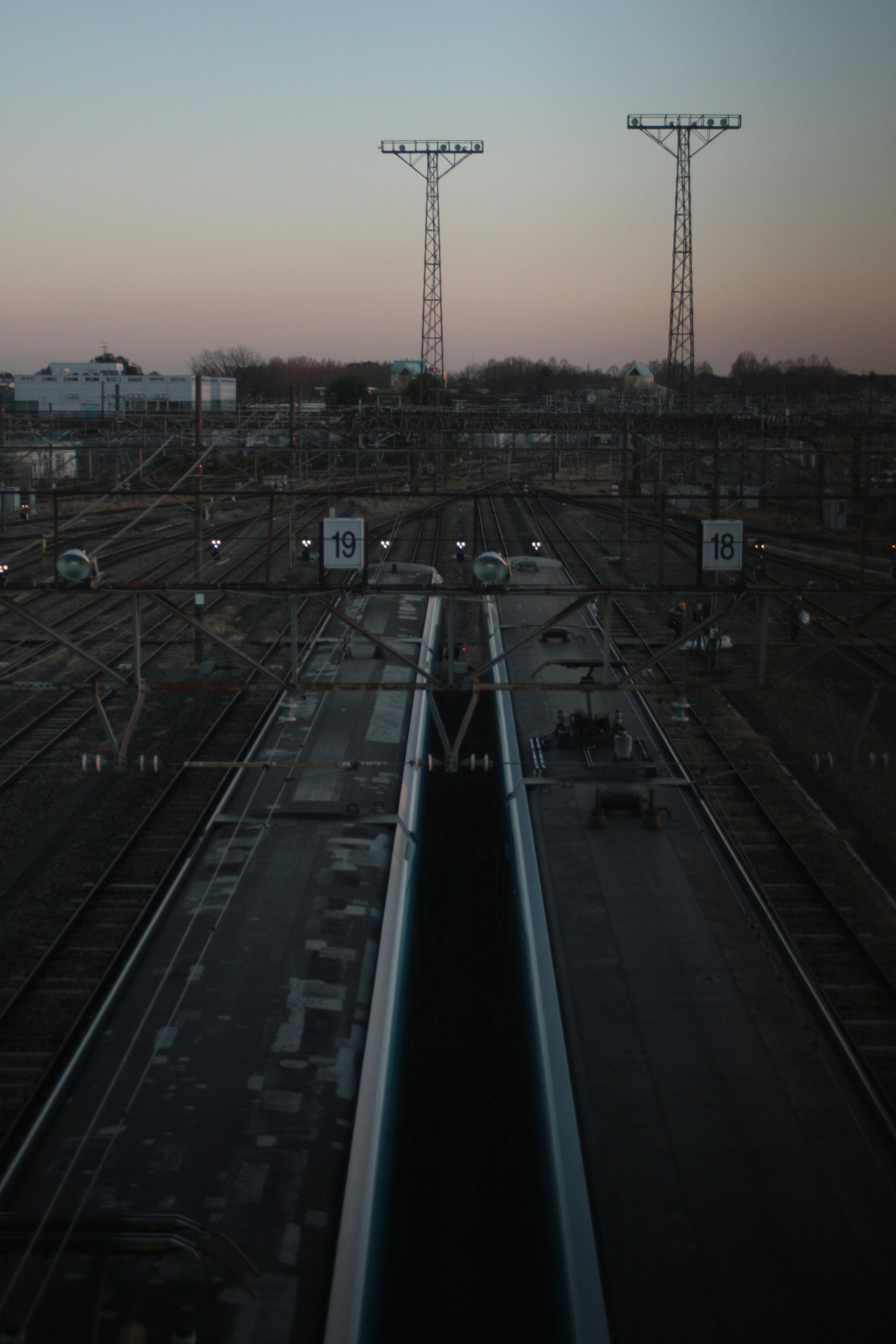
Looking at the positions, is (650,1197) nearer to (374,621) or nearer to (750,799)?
(750,799)

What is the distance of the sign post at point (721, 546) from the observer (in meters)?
8.57

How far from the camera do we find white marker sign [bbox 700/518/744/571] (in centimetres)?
858

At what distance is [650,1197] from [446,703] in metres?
12.4

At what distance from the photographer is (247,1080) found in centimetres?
580

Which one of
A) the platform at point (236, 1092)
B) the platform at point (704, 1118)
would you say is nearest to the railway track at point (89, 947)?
the platform at point (236, 1092)

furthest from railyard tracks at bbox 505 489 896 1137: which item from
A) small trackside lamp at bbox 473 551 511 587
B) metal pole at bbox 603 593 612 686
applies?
small trackside lamp at bbox 473 551 511 587

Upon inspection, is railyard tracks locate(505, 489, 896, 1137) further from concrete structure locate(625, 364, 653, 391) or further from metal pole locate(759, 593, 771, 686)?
concrete structure locate(625, 364, 653, 391)

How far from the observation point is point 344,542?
28.3 feet

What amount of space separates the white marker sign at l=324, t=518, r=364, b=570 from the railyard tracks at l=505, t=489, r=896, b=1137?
310 centimetres

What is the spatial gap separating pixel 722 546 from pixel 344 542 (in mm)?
3281

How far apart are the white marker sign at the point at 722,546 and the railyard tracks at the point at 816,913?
3.99 ft

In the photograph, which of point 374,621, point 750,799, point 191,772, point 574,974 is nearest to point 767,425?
point 374,621

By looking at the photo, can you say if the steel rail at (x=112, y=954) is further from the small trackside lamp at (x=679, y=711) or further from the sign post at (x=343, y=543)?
the small trackside lamp at (x=679, y=711)

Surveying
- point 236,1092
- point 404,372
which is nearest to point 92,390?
point 404,372
